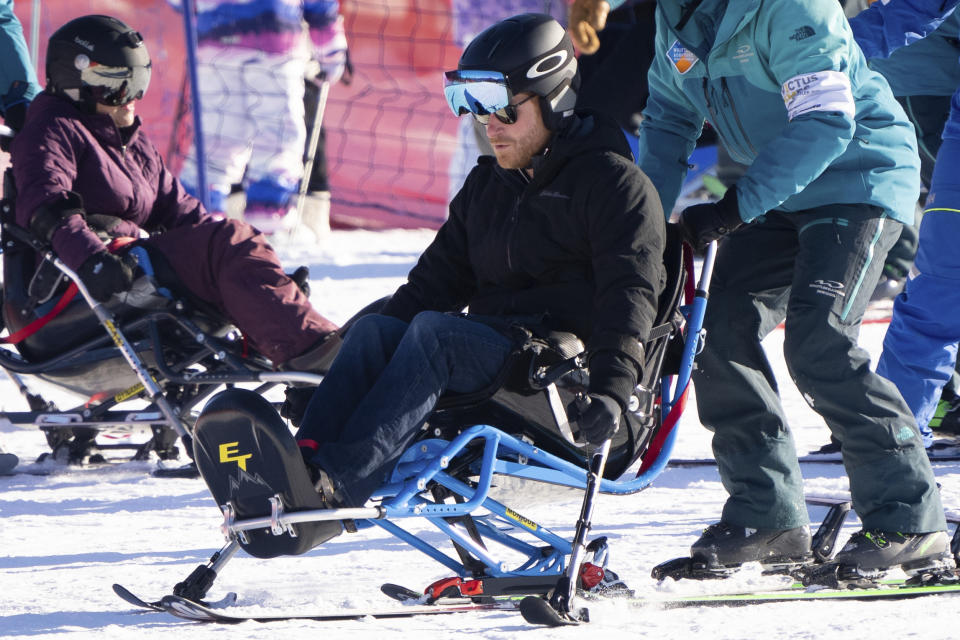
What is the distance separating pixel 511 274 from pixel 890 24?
1.73 metres

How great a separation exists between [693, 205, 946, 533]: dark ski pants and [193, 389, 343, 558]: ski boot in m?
1.23

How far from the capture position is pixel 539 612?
3.09 m

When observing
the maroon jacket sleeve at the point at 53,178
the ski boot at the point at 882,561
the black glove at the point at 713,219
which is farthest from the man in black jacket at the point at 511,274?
the maroon jacket sleeve at the point at 53,178

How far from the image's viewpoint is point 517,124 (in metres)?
3.54

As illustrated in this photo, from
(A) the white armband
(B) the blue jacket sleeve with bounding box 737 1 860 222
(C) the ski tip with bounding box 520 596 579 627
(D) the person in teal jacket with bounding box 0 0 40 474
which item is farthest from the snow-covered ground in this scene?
(D) the person in teal jacket with bounding box 0 0 40 474

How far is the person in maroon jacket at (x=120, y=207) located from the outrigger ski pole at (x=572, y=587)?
1920mm

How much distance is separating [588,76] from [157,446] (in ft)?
13.9

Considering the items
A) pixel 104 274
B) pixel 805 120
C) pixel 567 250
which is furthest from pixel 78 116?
pixel 805 120

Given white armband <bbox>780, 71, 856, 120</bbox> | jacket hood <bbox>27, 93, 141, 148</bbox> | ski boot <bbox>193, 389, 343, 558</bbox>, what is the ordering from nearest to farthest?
ski boot <bbox>193, 389, 343, 558</bbox>
white armband <bbox>780, 71, 856, 120</bbox>
jacket hood <bbox>27, 93, 141, 148</bbox>

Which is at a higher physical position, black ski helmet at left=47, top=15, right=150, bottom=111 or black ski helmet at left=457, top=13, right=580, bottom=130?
black ski helmet at left=457, top=13, right=580, bottom=130

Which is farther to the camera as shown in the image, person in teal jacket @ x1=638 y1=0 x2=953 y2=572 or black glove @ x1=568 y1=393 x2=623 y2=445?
person in teal jacket @ x1=638 y1=0 x2=953 y2=572

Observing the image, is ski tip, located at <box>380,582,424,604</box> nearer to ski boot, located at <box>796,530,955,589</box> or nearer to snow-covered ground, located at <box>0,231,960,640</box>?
snow-covered ground, located at <box>0,231,960,640</box>

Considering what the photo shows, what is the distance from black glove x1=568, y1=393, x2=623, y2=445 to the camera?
311 cm

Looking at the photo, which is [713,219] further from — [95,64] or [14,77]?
[14,77]
